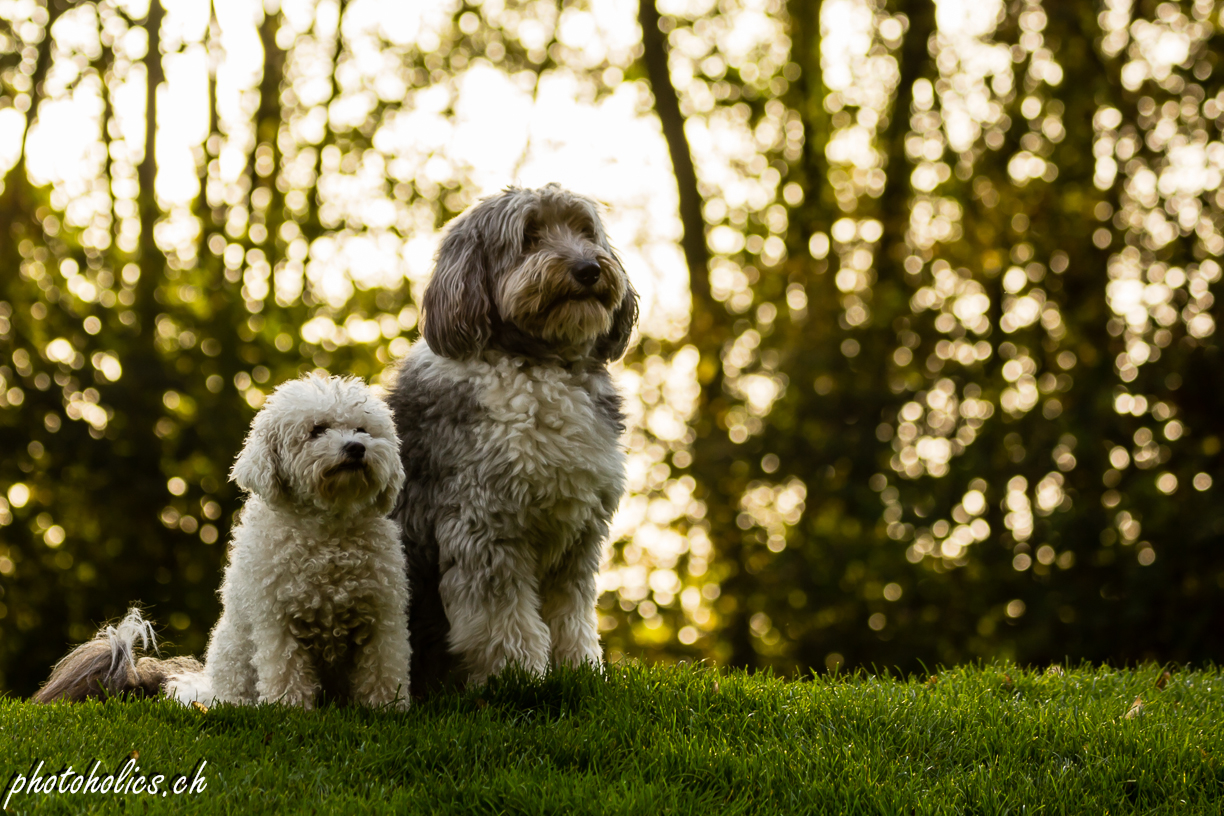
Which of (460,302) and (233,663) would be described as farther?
(460,302)

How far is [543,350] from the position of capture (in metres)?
5.31

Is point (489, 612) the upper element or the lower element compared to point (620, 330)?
lower

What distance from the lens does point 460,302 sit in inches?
205

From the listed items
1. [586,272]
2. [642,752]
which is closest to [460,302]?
[586,272]

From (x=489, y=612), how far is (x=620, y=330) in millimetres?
1514

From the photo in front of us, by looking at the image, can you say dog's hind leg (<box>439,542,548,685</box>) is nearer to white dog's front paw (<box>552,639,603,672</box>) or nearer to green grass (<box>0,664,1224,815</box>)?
green grass (<box>0,664,1224,815</box>)

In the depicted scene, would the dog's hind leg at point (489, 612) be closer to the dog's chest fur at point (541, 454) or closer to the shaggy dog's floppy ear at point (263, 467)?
the dog's chest fur at point (541, 454)

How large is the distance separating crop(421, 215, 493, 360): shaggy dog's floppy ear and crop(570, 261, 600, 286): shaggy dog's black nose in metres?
0.45

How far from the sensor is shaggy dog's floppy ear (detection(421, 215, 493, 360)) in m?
5.21

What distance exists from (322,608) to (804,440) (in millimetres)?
9907

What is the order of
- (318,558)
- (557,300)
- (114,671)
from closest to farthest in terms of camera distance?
(318,558), (557,300), (114,671)

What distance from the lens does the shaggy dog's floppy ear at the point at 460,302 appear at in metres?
5.21

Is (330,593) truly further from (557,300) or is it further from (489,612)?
(557,300)

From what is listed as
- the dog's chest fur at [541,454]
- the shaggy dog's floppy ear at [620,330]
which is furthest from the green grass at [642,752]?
the shaggy dog's floppy ear at [620,330]
